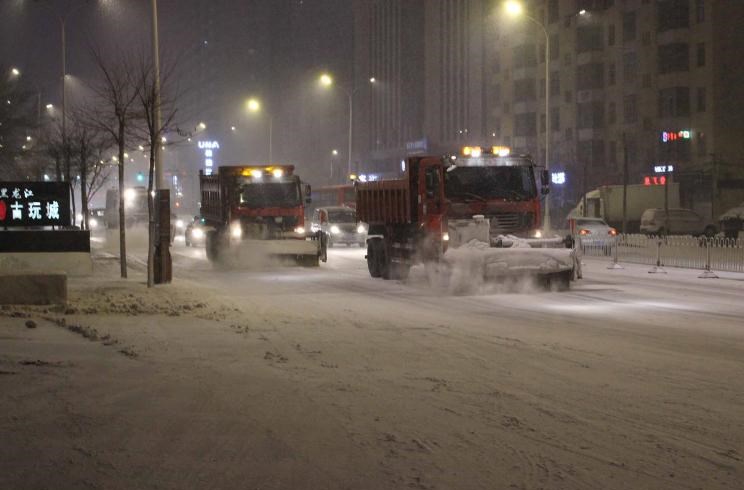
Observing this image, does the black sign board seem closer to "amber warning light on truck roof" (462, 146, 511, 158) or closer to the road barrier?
"amber warning light on truck roof" (462, 146, 511, 158)

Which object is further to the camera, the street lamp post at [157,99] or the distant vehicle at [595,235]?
the distant vehicle at [595,235]

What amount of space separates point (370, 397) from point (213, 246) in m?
23.7

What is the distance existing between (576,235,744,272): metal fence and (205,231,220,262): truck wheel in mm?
11685

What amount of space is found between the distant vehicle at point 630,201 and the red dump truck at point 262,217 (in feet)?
113

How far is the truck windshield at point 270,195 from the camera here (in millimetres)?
31891

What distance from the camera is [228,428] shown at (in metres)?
8.28

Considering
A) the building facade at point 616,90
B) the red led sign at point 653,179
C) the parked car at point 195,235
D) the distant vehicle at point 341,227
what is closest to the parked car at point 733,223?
the building facade at point 616,90

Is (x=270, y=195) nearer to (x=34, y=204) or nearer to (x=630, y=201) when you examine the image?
(x=34, y=204)

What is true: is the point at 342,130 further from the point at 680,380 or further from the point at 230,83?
the point at 680,380

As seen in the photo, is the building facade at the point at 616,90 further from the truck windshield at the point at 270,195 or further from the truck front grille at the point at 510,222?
the truck front grille at the point at 510,222

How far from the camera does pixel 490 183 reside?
23.0 m

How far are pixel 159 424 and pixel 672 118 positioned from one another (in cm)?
7406

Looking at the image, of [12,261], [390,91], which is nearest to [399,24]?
[390,91]

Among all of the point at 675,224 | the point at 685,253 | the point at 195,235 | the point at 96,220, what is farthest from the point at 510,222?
the point at 96,220
